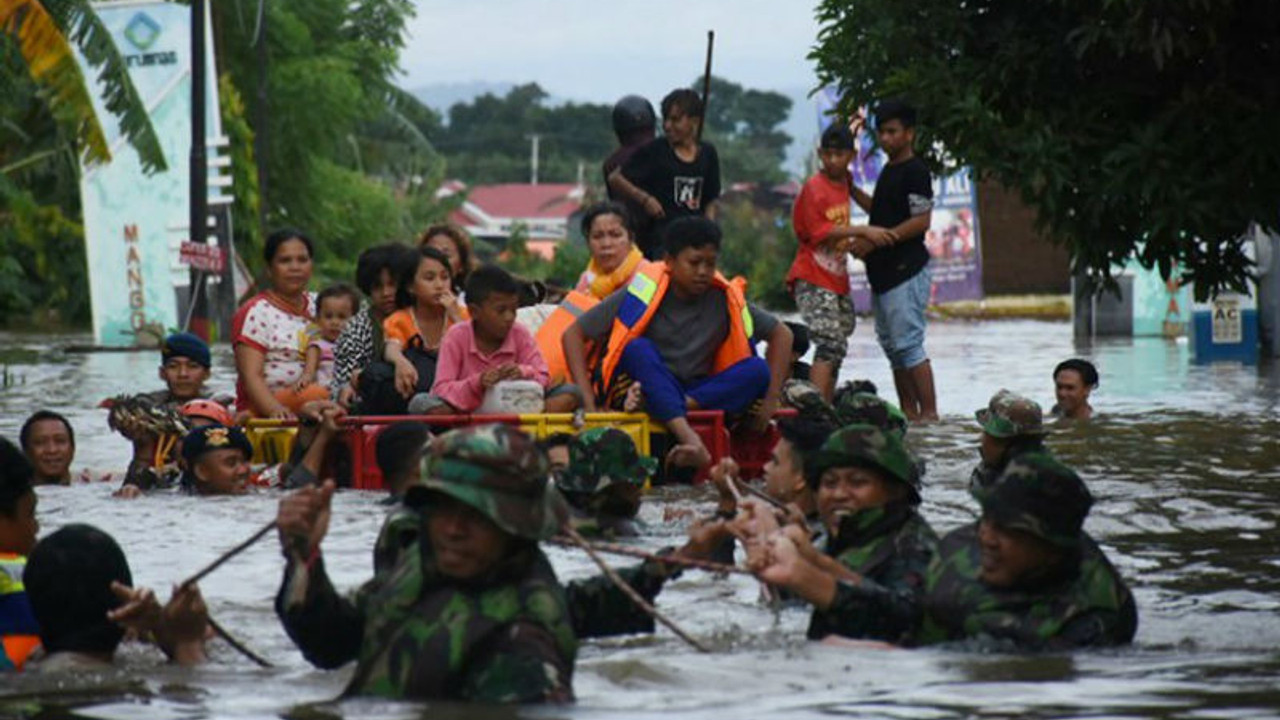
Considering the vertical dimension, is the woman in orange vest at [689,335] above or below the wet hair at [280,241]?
below

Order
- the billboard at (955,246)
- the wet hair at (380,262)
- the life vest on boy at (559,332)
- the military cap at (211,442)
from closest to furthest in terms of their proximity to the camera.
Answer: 1. the military cap at (211,442)
2. the life vest on boy at (559,332)
3. the wet hair at (380,262)
4. the billboard at (955,246)

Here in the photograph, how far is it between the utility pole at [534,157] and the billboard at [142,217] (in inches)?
5409

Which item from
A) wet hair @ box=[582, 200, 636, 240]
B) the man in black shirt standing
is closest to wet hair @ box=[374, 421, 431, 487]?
wet hair @ box=[582, 200, 636, 240]

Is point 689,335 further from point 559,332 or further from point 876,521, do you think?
point 876,521

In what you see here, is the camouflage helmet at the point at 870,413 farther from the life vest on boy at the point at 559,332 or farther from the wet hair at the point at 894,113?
the wet hair at the point at 894,113

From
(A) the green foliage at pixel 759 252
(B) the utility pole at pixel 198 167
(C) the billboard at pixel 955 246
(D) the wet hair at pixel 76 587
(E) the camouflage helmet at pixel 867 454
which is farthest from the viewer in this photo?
A: (A) the green foliage at pixel 759 252

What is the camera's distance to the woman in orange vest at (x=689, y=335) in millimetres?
13562

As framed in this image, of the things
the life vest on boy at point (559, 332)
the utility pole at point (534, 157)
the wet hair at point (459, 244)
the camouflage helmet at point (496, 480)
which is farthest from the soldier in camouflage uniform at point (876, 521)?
the utility pole at point (534, 157)

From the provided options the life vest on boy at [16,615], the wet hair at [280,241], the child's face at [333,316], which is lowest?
the life vest on boy at [16,615]

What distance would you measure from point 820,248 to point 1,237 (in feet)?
120

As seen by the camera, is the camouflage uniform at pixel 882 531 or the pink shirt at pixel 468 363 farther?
the pink shirt at pixel 468 363

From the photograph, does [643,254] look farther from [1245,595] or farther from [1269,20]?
[1245,595]

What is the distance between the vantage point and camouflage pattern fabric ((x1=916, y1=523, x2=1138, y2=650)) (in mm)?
7852

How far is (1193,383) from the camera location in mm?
21984
